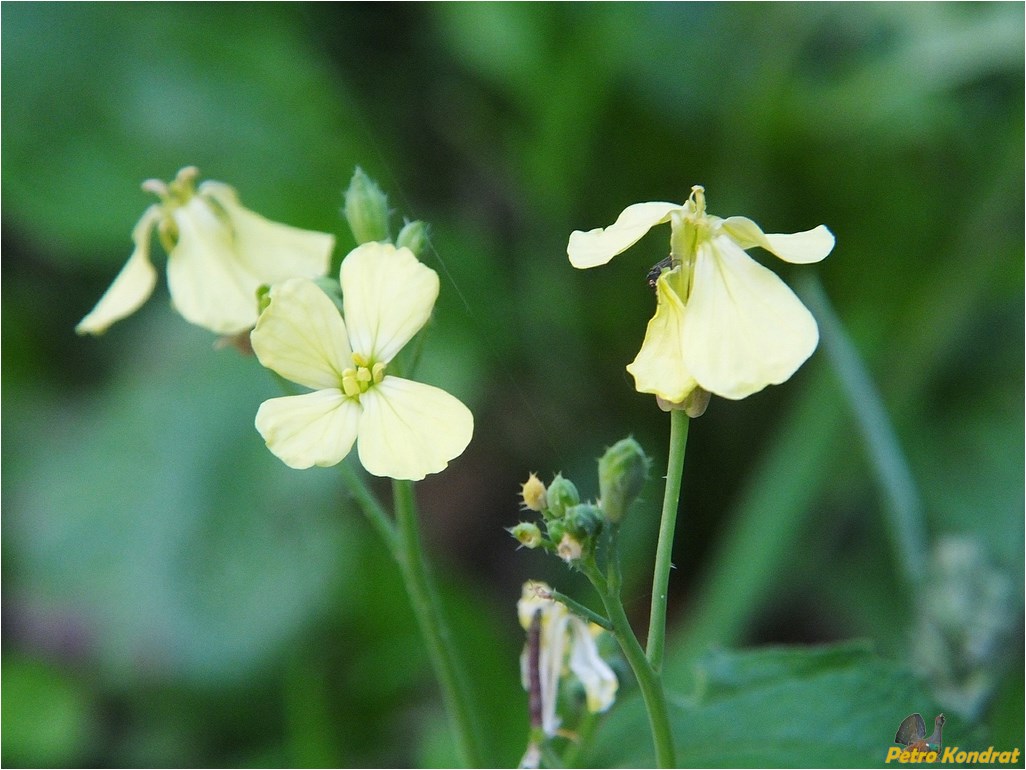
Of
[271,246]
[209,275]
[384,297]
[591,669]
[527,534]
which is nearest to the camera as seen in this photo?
[527,534]

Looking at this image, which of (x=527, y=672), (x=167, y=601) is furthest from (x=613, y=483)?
(x=167, y=601)

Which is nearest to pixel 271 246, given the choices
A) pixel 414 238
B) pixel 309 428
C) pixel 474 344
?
pixel 414 238

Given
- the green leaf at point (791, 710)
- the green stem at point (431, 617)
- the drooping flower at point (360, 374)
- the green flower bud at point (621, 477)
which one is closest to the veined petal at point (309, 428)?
the drooping flower at point (360, 374)

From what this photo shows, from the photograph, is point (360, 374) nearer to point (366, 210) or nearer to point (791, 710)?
point (366, 210)

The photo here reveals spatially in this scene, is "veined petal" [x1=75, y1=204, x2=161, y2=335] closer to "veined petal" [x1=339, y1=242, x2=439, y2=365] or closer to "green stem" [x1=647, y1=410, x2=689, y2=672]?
"veined petal" [x1=339, y1=242, x2=439, y2=365]

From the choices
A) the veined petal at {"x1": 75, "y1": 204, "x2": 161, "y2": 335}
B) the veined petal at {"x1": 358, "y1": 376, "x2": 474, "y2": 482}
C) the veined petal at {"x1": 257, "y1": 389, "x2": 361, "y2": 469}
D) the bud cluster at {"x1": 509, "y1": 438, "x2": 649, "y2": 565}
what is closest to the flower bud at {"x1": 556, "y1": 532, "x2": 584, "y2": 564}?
the bud cluster at {"x1": 509, "y1": 438, "x2": 649, "y2": 565}

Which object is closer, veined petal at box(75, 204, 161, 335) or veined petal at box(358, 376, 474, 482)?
veined petal at box(358, 376, 474, 482)

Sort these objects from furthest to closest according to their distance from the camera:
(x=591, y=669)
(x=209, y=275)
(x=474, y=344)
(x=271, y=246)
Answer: (x=474, y=344) < (x=271, y=246) < (x=209, y=275) < (x=591, y=669)
